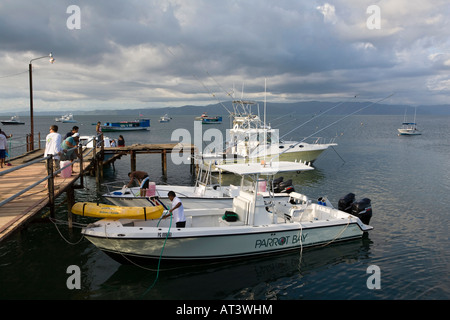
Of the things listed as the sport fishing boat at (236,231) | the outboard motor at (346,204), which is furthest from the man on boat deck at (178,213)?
the outboard motor at (346,204)

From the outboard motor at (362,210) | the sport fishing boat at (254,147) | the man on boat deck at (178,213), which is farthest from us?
→ the sport fishing boat at (254,147)

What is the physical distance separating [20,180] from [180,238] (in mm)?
6715

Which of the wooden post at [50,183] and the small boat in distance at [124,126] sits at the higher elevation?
the small boat in distance at [124,126]

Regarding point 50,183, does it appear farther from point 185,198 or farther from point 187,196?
point 187,196

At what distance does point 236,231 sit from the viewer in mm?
10430

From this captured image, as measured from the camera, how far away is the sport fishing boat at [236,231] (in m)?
9.68

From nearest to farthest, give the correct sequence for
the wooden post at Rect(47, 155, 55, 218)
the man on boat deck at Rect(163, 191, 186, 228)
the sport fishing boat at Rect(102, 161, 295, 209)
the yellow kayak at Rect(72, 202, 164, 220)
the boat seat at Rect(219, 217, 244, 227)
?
the wooden post at Rect(47, 155, 55, 218) < the yellow kayak at Rect(72, 202, 164, 220) < the man on boat deck at Rect(163, 191, 186, 228) < the boat seat at Rect(219, 217, 244, 227) < the sport fishing boat at Rect(102, 161, 295, 209)

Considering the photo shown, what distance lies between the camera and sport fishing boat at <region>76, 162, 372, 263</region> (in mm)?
9680

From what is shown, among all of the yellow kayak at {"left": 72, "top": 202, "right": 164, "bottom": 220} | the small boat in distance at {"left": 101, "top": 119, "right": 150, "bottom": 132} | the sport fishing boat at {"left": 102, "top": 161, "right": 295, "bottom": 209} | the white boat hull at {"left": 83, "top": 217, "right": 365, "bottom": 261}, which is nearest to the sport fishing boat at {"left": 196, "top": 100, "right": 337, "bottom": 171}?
the sport fishing boat at {"left": 102, "top": 161, "right": 295, "bottom": 209}

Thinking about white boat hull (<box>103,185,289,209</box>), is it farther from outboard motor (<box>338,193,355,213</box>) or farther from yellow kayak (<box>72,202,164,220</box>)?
yellow kayak (<box>72,202,164,220</box>)

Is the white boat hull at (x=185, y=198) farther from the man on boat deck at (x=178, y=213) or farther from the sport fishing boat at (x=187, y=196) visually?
the man on boat deck at (x=178, y=213)

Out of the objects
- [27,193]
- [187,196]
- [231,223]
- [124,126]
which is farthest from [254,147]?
[124,126]
